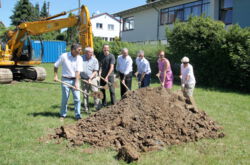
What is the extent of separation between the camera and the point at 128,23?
3102cm

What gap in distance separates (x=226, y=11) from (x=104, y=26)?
46.5 meters

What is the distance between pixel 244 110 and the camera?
31.5ft

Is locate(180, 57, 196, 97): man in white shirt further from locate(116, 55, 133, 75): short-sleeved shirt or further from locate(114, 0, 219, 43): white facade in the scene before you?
locate(114, 0, 219, 43): white facade

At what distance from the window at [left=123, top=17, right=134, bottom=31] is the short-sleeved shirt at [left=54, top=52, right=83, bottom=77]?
23.6 meters

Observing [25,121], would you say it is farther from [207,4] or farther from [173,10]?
[173,10]

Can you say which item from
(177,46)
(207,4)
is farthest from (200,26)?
(207,4)

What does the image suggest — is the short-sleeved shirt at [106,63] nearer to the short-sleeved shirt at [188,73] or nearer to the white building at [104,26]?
the short-sleeved shirt at [188,73]

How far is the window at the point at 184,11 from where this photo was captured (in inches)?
837

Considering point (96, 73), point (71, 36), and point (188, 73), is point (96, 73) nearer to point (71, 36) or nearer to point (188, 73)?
point (188, 73)

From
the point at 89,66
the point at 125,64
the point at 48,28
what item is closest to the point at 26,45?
the point at 48,28

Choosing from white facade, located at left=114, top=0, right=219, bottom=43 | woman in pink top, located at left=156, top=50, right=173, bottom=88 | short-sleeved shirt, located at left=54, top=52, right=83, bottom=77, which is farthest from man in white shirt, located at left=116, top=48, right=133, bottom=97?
white facade, located at left=114, top=0, right=219, bottom=43

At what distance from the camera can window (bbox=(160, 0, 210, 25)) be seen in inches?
837

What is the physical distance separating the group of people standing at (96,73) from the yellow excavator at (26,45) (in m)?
3.86

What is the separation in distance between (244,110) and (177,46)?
24.5 ft
